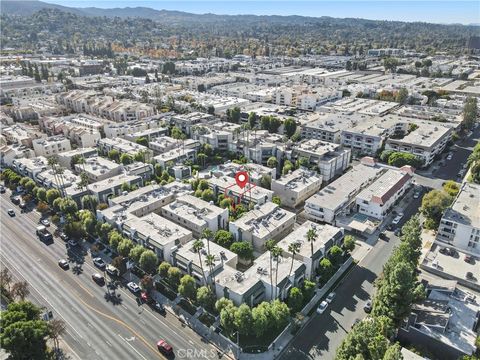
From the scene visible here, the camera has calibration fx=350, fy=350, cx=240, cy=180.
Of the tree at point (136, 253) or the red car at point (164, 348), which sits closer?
the red car at point (164, 348)

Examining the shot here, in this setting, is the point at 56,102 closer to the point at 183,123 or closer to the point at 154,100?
the point at 154,100

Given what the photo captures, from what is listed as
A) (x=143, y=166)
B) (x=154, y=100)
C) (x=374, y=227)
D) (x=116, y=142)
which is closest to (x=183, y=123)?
(x=116, y=142)

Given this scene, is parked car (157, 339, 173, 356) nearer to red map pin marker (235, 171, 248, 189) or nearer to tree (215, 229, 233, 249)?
tree (215, 229, 233, 249)

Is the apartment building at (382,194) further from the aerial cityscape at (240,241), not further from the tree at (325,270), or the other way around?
the tree at (325,270)

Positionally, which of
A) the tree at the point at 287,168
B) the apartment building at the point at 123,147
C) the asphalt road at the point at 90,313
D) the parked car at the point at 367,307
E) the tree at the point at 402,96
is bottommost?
the asphalt road at the point at 90,313

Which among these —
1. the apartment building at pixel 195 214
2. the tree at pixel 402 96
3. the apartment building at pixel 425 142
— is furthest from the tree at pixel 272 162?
the tree at pixel 402 96

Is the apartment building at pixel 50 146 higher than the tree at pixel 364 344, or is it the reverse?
the apartment building at pixel 50 146
